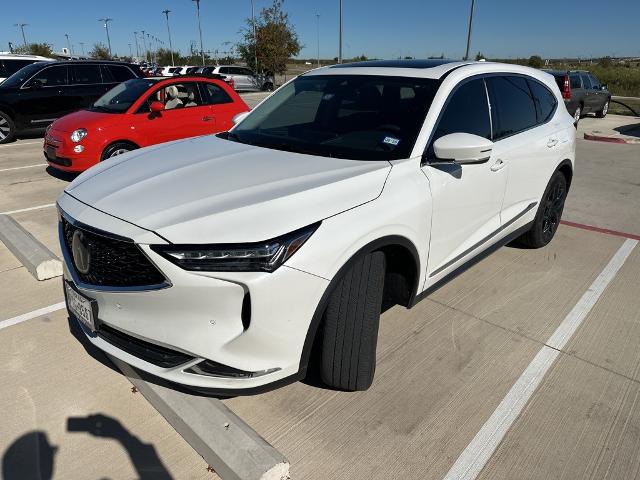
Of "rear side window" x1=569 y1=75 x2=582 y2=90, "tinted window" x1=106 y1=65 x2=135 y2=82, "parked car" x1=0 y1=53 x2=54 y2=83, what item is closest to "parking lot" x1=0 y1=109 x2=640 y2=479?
"tinted window" x1=106 y1=65 x2=135 y2=82

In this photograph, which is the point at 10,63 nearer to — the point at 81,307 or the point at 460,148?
the point at 81,307

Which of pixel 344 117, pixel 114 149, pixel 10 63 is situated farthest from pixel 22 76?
pixel 344 117

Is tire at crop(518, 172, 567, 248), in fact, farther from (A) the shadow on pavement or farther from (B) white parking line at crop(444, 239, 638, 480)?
(A) the shadow on pavement

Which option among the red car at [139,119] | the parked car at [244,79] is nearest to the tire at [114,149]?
the red car at [139,119]

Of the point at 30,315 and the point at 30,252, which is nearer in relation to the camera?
the point at 30,315

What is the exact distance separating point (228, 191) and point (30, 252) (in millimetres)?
2778

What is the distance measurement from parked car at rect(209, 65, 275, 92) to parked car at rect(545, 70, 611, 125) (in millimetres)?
16101

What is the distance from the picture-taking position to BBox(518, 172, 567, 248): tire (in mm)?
4293

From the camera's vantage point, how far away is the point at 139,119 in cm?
697

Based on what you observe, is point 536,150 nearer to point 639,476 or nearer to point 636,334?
point 636,334

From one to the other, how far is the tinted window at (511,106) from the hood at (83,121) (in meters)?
5.36

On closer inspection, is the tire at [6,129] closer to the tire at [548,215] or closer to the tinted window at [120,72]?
the tinted window at [120,72]

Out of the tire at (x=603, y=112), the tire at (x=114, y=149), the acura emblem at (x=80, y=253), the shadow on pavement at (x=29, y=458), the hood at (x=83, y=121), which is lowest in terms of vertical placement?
the tire at (x=603, y=112)

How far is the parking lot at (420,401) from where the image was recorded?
219 cm
